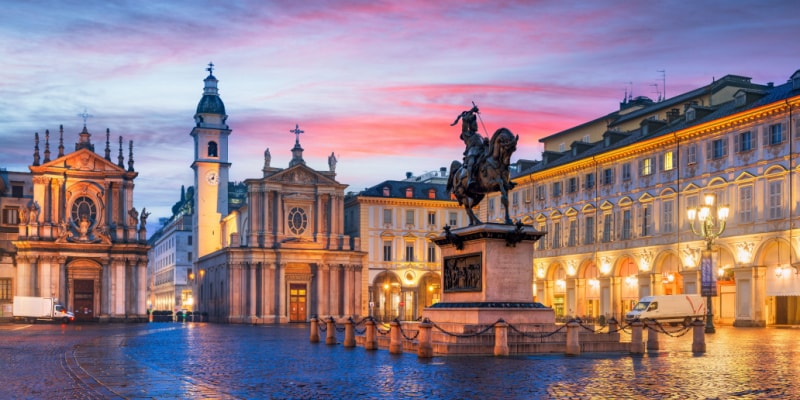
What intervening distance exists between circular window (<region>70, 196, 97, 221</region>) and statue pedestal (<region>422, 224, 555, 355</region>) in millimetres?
63403

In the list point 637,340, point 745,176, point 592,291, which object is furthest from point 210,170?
point 637,340

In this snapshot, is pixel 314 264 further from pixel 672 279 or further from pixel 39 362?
pixel 39 362

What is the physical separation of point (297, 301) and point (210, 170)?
20.9 m

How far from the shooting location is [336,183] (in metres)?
94.5

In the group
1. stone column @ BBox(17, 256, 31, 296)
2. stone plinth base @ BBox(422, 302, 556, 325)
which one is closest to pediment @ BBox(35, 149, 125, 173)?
stone column @ BBox(17, 256, 31, 296)

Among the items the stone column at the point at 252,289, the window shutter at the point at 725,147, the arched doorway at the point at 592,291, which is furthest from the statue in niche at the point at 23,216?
the window shutter at the point at 725,147

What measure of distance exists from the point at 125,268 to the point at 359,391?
72.6 metres

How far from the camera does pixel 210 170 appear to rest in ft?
347

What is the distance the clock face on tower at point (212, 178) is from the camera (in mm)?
106000

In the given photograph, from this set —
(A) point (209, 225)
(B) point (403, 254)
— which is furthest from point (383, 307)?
(A) point (209, 225)

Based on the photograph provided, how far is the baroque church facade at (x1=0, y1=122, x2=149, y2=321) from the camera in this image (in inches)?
3307

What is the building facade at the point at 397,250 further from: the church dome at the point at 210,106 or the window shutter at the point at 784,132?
the window shutter at the point at 784,132

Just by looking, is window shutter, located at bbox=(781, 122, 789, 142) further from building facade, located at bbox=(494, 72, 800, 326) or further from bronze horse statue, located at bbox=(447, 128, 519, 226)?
bronze horse statue, located at bbox=(447, 128, 519, 226)

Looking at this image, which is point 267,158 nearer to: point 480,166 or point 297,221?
point 297,221
